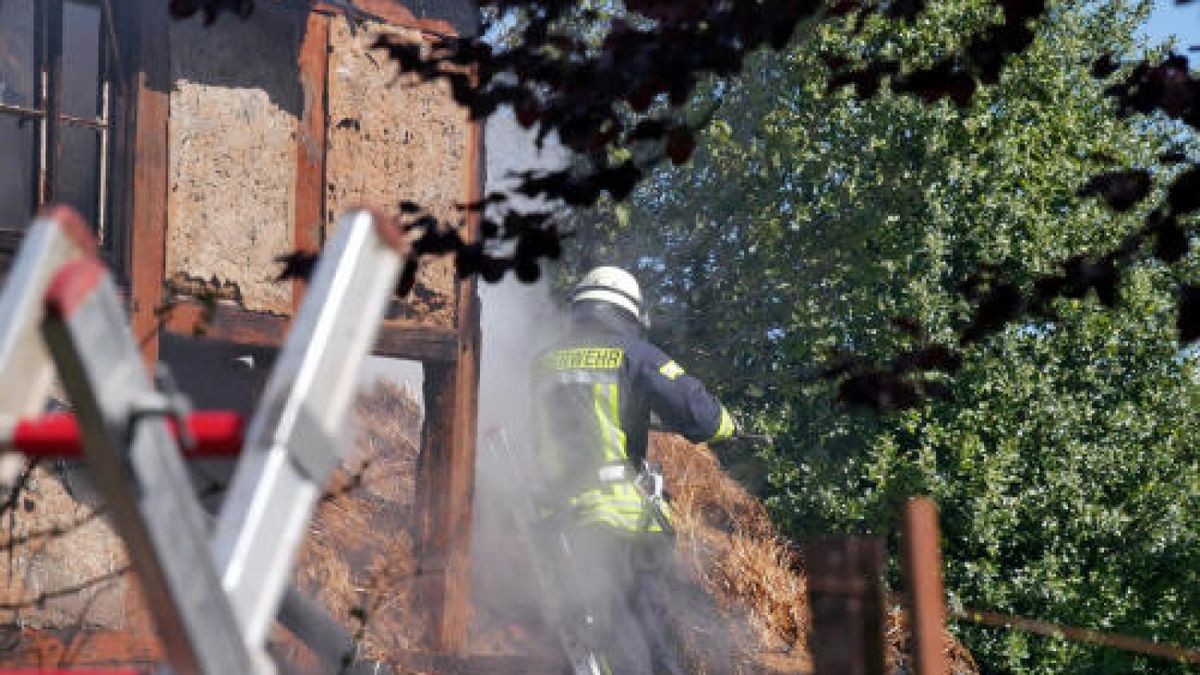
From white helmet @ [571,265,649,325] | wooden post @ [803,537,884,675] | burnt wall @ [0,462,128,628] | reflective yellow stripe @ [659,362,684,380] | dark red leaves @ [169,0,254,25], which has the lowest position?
wooden post @ [803,537,884,675]

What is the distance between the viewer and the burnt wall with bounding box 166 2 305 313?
8.20 metres

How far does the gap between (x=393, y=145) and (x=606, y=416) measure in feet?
6.02

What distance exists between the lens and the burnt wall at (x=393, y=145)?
881 centimetres

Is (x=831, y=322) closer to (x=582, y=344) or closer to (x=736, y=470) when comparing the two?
(x=736, y=470)

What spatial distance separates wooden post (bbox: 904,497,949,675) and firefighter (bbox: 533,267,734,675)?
5359mm

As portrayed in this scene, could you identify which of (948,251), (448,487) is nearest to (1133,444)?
(948,251)

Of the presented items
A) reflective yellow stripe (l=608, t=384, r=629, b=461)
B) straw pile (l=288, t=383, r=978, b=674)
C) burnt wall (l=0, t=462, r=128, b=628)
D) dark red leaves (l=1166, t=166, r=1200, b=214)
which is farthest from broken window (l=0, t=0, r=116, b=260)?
dark red leaves (l=1166, t=166, r=1200, b=214)

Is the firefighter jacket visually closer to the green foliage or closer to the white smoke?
the white smoke

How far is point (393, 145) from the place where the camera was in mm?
9055

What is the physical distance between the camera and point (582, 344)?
860 centimetres

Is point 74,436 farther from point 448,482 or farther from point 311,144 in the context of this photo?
point 448,482

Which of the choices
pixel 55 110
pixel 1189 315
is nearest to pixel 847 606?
pixel 1189 315

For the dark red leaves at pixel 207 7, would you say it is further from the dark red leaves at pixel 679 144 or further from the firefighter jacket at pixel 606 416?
the firefighter jacket at pixel 606 416

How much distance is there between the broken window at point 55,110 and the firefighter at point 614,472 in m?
2.25
